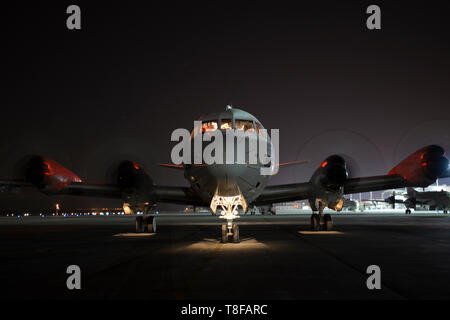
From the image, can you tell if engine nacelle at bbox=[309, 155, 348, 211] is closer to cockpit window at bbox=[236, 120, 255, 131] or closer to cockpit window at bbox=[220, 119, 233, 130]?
cockpit window at bbox=[236, 120, 255, 131]

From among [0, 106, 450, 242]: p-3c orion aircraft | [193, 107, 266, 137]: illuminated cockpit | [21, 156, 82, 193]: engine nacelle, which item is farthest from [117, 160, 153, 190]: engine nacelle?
[193, 107, 266, 137]: illuminated cockpit

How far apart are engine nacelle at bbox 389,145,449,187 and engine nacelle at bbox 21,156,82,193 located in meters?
15.9

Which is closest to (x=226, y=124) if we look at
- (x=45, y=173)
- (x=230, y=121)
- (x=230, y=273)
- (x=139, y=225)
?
(x=230, y=121)

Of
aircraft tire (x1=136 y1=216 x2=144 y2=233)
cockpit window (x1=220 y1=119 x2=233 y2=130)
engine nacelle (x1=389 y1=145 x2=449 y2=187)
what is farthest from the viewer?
aircraft tire (x1=136 y1=216 x2=144 y2=233)

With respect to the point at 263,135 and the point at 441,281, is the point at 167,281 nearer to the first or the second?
the point at 441,281

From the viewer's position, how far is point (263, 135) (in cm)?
1359

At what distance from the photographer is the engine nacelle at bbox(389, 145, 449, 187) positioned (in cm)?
1560

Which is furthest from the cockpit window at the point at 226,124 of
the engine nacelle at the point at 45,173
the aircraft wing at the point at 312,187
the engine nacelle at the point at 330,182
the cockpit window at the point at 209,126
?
the engine nacelle at the point at 45,173

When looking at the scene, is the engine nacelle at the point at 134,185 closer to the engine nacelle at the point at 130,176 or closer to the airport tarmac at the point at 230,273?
the engine nacelle at the point at 130,176

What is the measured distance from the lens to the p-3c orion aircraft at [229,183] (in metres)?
12.7

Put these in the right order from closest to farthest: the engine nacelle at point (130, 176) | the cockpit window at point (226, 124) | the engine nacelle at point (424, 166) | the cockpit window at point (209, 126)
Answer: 1. the cockpit window at point (226, 124)
2. the cockpit window at point (209, 126)
3. the engine nacelle at point (424, 166)
4. the engine nacelle at point (130, 176)
